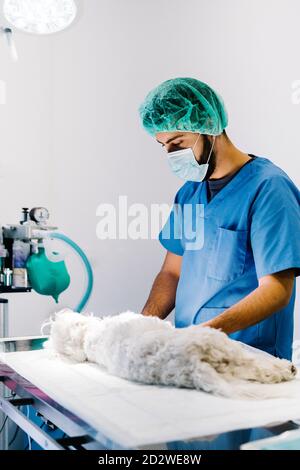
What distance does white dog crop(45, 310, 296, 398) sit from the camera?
1054 millimetres

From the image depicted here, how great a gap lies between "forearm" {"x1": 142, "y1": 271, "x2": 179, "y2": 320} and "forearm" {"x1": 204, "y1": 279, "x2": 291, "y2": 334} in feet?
1.97

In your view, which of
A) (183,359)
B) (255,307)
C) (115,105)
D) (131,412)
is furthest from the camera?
(115,105)

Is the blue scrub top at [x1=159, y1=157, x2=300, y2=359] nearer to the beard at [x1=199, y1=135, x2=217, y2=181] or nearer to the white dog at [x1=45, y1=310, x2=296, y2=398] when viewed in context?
the beard at [x1=199, y1=135, x2=217, y2=181]

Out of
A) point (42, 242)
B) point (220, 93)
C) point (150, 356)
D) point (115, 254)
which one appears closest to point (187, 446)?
point (150, 356)

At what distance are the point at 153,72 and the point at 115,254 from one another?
0.88 m

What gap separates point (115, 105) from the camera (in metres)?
2.54

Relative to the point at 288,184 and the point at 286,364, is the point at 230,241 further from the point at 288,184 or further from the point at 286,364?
the point at 286,364

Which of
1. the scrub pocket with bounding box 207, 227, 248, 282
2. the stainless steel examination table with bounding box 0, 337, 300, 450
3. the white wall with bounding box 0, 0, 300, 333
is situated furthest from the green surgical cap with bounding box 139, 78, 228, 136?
the stainless steel examination table with bounding box 0, 337, 300, 450

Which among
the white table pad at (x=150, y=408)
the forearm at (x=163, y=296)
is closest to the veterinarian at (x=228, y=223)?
the forearm at (x=163, y=296)

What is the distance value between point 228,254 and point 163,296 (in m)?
0.45

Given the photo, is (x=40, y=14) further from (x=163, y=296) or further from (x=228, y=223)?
(x=163, y=296)

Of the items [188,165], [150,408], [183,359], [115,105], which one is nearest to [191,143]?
[188,165]

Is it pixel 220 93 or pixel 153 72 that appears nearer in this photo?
pixel 220 93

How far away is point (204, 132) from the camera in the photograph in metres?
1.91
